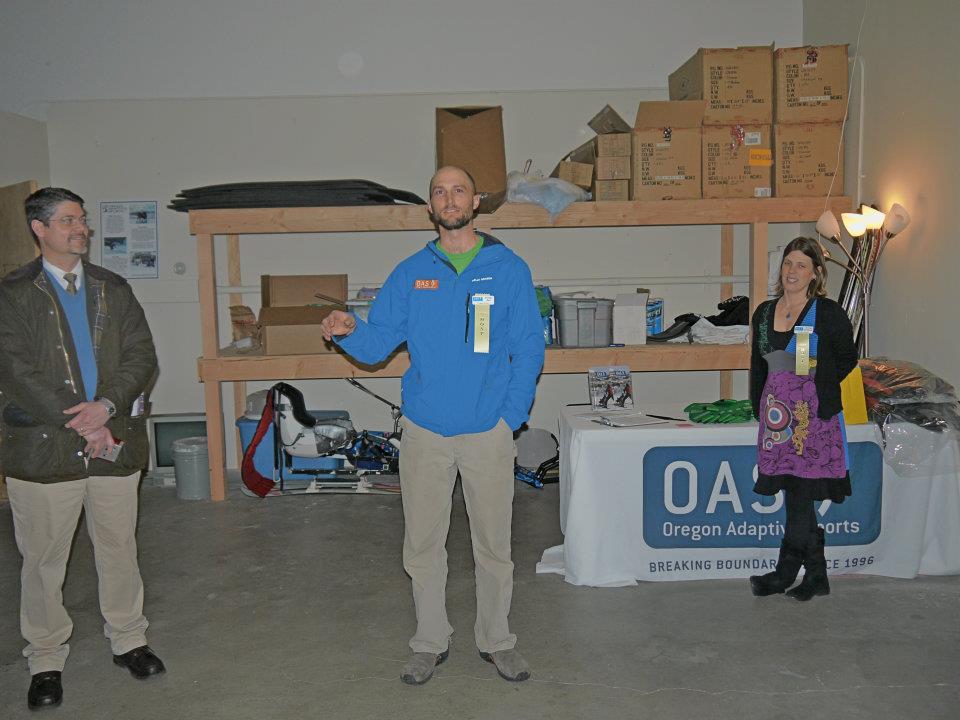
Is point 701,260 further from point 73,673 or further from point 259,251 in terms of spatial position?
point 73,673

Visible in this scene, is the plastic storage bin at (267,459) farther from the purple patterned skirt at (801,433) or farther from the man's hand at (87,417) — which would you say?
the purple patterned skirt at (801,433)

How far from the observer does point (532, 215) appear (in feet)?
17.3

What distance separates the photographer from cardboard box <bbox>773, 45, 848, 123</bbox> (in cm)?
512

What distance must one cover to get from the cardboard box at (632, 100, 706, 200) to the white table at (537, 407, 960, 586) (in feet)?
6.22

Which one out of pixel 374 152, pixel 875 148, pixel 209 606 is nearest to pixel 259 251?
pixel 374 152

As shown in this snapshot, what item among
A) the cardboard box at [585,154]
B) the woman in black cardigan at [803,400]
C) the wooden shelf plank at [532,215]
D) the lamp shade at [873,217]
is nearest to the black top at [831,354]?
the woman in black cardigan at [803,400]

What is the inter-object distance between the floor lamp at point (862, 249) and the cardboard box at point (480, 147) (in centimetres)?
184

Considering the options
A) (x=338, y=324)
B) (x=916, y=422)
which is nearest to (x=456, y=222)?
(x=338, y=324)

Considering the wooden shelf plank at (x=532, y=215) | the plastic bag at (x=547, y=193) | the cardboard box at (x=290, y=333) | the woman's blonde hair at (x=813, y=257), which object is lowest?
the cardboard box at (x=290, y=333)

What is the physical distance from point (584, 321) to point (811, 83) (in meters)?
1.91

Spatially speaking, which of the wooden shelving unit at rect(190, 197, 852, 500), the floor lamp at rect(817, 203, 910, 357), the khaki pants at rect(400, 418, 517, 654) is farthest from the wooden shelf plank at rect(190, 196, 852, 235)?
the khaki pants at rect(400, 418, 517, 654)

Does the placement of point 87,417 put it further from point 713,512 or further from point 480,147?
point 480,147

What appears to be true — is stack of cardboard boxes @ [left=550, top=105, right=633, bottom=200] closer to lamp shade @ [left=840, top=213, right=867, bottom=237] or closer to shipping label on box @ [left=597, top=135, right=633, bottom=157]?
shipping label on box @ [left=597, top=135, right=633, bottom=157]

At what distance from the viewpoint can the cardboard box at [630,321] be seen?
5.34 metres
